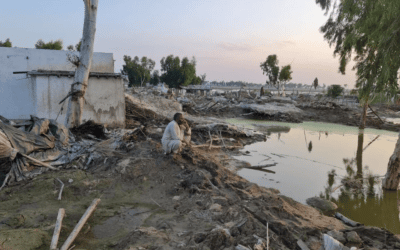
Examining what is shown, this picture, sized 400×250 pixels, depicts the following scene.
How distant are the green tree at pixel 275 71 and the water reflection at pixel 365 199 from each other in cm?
3109

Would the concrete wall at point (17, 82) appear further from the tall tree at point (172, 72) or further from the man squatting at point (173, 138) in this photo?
the tall tree at point (172, 72)

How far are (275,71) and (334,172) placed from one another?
3546 centimetres

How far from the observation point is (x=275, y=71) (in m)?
41.6

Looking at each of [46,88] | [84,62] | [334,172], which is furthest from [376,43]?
[46,88]

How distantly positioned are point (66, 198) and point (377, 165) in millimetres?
10623

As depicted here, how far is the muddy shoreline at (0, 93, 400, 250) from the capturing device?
357 centimetres

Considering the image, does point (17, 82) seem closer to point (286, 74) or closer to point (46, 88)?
point (46, 88)

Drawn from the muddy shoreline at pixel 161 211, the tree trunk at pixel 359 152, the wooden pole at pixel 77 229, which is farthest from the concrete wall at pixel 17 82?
the tree trunk at pixel 359 152

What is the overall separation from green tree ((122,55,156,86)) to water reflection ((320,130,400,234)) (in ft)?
144

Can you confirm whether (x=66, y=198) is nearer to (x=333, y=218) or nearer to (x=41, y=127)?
(x=41, y=127)

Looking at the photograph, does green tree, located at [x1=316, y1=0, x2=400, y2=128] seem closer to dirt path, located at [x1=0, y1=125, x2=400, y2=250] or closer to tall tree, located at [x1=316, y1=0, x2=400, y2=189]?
tall tree, located at [x1=316, y1=0, x2=400, y2=189]

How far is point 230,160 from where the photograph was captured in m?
9.11

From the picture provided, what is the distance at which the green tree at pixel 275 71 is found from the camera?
37.6m

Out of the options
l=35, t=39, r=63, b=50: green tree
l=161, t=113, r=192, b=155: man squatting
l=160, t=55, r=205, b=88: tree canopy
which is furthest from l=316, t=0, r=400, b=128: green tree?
l=160, t=55, r=205, b=88: tree canopy
